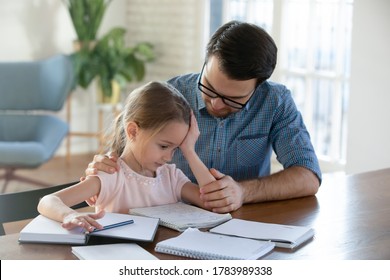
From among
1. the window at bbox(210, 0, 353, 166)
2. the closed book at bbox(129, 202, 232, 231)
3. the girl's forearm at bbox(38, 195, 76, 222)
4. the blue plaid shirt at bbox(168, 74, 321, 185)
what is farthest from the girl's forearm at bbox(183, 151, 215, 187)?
the window at bbox(210, 0, 353, 166)

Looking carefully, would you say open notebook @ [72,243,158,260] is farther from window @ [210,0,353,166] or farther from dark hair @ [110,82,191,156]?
window @ [210,0,353,166]

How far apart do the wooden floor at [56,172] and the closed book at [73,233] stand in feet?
12.4

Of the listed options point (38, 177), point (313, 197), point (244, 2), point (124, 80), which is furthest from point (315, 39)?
point (313, 197)

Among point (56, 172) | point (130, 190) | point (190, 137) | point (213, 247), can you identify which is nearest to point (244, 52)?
point (190, 137)

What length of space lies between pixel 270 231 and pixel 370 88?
270cm

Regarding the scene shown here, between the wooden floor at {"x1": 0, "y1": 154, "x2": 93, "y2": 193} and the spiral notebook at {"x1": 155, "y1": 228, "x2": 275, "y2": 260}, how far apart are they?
12.8 feet

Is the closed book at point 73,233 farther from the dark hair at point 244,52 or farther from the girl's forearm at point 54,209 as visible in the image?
the dark hair at point 244,52

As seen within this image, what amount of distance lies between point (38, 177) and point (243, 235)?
14.0 feet

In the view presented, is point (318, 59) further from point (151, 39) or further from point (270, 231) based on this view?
point (270, 231)

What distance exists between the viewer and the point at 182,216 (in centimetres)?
219

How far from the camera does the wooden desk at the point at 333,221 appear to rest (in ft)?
6.30

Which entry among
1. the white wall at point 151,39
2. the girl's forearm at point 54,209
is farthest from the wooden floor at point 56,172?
the girl's forearm at point 54,209

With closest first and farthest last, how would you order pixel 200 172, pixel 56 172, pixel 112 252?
pixel 112 252
pixel 200 172
pixel 56 172
